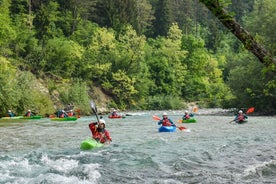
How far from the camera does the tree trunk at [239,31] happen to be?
6445 mm

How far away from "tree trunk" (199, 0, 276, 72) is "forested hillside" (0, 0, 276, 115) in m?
21.7

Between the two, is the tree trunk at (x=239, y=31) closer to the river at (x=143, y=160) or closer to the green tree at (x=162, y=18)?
the river at (x=143, y=160)

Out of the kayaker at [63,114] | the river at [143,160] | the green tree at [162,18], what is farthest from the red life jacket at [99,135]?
the green tree at [162,18]

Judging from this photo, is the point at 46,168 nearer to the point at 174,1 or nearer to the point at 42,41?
the point at 42,41

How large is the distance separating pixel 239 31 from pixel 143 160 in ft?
21.5

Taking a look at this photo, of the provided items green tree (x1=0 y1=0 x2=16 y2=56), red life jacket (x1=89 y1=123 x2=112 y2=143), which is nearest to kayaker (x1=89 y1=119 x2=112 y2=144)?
red life jacket (x1=89 y1=123 x2=112 y2=143)

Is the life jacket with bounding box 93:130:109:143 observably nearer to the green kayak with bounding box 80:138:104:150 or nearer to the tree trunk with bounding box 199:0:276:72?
the green kayak with bounding box 80:138:104:150

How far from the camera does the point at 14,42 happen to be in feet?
136

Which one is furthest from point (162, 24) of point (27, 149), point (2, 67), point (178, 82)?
point (27, 149)

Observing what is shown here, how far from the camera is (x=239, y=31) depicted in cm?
662

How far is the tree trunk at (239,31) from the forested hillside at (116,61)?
2172 centimetres

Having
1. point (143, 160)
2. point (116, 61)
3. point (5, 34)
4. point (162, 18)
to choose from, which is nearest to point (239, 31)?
point (143, 160)

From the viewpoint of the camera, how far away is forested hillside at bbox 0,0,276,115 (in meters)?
34.7

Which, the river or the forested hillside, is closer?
the river
